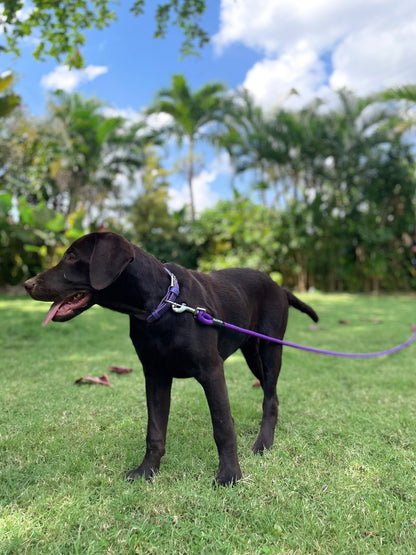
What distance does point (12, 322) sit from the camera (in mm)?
7289

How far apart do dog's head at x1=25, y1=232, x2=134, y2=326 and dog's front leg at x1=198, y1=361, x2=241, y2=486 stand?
2.35 ft

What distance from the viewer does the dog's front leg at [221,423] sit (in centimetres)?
229

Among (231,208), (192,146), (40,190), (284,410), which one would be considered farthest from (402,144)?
(284,410)

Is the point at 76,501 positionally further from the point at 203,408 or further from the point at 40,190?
the point at 40,190

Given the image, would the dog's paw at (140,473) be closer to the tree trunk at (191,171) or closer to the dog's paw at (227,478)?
the dog's paw at (227,478)

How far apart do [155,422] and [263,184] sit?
15560 millimetres

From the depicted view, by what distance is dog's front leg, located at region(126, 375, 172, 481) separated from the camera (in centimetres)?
241

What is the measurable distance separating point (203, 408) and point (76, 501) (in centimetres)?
157

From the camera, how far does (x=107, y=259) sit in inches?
83.8

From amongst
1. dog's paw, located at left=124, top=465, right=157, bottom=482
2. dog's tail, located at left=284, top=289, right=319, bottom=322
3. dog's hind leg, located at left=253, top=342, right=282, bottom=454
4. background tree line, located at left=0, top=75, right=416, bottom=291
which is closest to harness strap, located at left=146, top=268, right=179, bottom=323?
dog's paw, located at left=124, top=465, right=157, bottom=482

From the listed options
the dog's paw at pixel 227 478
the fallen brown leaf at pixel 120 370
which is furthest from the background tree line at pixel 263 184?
the dog's paw at pixel 227 478

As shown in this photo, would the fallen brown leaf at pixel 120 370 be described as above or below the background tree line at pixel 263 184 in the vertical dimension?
below

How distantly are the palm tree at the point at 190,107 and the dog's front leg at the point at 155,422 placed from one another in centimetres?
1676

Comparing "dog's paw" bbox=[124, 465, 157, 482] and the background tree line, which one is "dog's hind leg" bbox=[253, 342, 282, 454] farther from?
the background tree line
